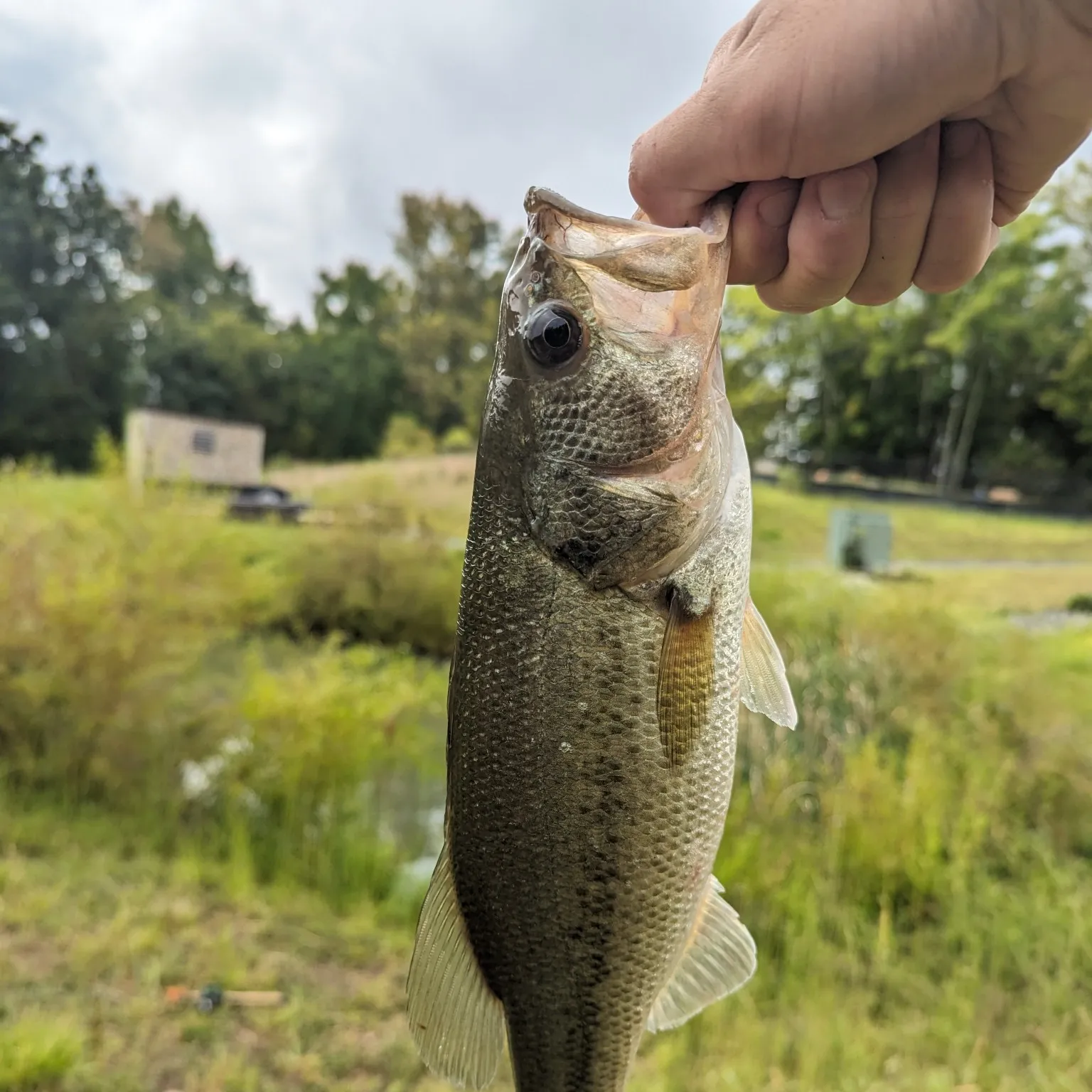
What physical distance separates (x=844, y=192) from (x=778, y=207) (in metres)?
0.11

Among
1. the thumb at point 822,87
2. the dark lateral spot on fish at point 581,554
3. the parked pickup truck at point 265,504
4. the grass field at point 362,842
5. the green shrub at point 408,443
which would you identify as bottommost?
the grass field at point 362,842

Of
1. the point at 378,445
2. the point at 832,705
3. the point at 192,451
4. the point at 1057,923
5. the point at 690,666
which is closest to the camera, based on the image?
the point at 690,666

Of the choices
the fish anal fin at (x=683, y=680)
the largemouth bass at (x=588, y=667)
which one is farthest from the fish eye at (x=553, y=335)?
the fish anal fin at (x=683, y=680)

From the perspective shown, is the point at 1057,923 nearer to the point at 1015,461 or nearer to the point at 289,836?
the point at 289,836

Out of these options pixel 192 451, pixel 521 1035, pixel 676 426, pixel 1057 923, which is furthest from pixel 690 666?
pixel 192 451

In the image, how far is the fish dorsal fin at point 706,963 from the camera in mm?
1286

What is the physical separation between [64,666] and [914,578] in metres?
9.63

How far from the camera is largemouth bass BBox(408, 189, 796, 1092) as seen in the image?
1160 mm

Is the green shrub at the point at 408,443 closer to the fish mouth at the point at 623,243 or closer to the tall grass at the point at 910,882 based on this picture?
the tall grass at the point at 910,882

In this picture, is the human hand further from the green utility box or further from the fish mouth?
the green utility box

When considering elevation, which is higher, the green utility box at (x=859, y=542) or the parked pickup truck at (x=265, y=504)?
the green utility box at (x=859, y=542)

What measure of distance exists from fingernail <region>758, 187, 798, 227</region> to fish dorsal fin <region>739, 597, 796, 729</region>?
0.66 m

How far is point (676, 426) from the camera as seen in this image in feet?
3.98

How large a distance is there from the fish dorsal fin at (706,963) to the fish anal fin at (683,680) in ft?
0.90
